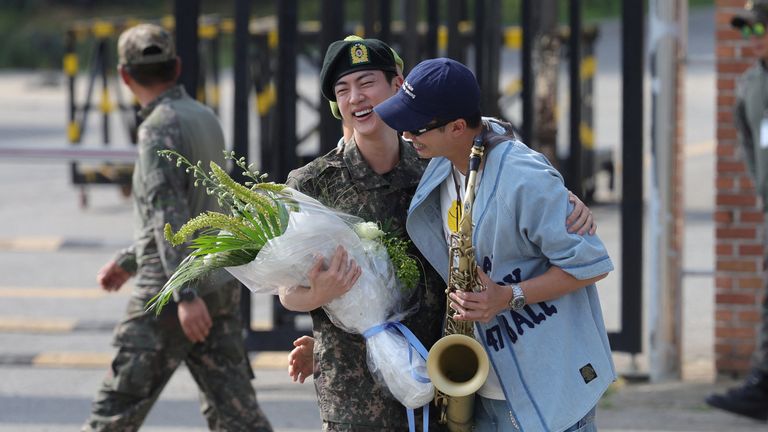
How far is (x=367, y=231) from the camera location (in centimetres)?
373

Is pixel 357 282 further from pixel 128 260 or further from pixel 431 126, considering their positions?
pixel 128 260

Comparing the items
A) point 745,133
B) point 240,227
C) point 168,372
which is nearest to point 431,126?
point 240,227

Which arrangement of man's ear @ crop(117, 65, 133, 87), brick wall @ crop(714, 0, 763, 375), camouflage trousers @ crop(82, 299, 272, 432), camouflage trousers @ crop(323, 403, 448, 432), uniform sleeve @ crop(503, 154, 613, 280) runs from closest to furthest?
uniform sleeve @ crop(503, 154, 613, 280)
camouflage trousers @ crop(323, 403, 448, 432)
camouflage trousers @ crop(82, 299, 272, 432)
man's ear @ crop(117, 65, 133, 87)
brick wall @ crop(714, 0, 763, 375)

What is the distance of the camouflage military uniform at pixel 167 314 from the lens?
16.9ft

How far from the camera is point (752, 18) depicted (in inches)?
246

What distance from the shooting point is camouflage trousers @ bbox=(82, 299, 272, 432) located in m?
5.21

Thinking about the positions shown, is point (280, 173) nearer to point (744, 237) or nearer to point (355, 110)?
point (744, 237)

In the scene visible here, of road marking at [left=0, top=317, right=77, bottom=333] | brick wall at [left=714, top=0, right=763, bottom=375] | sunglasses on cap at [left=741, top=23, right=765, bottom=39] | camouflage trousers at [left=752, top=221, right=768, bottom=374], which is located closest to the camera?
sunglasses on cap at [left=741, top=23, right=765, bottom=39]

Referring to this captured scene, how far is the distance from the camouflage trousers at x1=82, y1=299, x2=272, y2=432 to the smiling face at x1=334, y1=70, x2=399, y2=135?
1.66m

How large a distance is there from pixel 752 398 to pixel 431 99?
336 cm

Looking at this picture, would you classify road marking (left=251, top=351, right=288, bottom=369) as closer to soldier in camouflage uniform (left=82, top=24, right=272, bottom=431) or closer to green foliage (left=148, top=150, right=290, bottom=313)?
soldier in camouflage uniform (left=82, top=24, right=272, bottom=431)

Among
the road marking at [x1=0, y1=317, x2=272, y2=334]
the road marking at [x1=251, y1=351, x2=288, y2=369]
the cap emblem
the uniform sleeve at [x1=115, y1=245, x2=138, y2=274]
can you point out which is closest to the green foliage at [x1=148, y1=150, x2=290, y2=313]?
the cap emblem

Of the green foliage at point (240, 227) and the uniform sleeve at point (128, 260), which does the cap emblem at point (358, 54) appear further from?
the uniform sleeve at point (128, 260)

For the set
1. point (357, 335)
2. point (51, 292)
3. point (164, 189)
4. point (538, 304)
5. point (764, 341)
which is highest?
point (164, 189)
